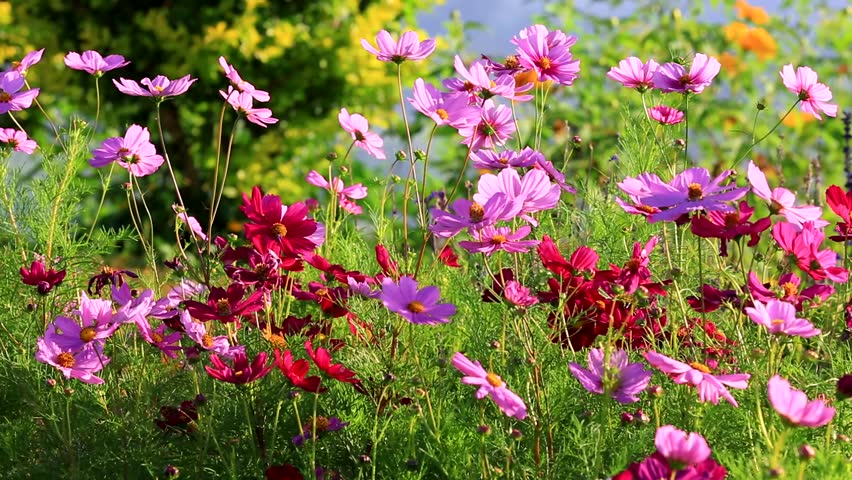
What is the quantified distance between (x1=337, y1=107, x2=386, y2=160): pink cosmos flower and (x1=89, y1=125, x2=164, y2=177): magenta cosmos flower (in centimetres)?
40

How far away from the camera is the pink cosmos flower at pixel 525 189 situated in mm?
1511

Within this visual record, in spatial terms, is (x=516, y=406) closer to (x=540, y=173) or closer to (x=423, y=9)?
(x=540, y=173)

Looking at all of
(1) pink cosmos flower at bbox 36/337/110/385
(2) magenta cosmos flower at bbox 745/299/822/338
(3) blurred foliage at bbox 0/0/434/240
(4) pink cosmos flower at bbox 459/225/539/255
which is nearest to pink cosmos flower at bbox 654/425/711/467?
(2) magenta cosmos flower at bbox 745/299/822/338

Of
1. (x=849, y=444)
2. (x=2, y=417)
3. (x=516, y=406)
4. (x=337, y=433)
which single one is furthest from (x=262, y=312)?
(x=849, y=444)

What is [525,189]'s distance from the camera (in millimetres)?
1528

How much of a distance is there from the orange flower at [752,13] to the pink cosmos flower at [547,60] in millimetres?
4088

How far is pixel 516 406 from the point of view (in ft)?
4.15

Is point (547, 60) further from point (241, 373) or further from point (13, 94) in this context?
point (13, 94)

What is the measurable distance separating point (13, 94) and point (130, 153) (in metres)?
0.34

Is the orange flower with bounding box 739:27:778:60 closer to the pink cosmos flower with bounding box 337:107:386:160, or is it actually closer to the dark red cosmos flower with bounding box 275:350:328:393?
the pink cosmos flower with bounding box 337:107:386:160

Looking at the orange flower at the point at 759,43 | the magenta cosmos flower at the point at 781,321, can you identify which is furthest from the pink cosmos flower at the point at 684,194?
the orange flower at the point at 759,43

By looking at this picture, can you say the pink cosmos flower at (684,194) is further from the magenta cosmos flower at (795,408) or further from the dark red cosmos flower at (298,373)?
the dark red cosmos flower at (298,373)

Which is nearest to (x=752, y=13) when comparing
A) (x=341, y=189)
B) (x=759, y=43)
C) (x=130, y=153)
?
(x=759, y=43)

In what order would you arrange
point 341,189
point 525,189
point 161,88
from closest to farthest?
point 525,189 → point 161,88 → point 341,189
